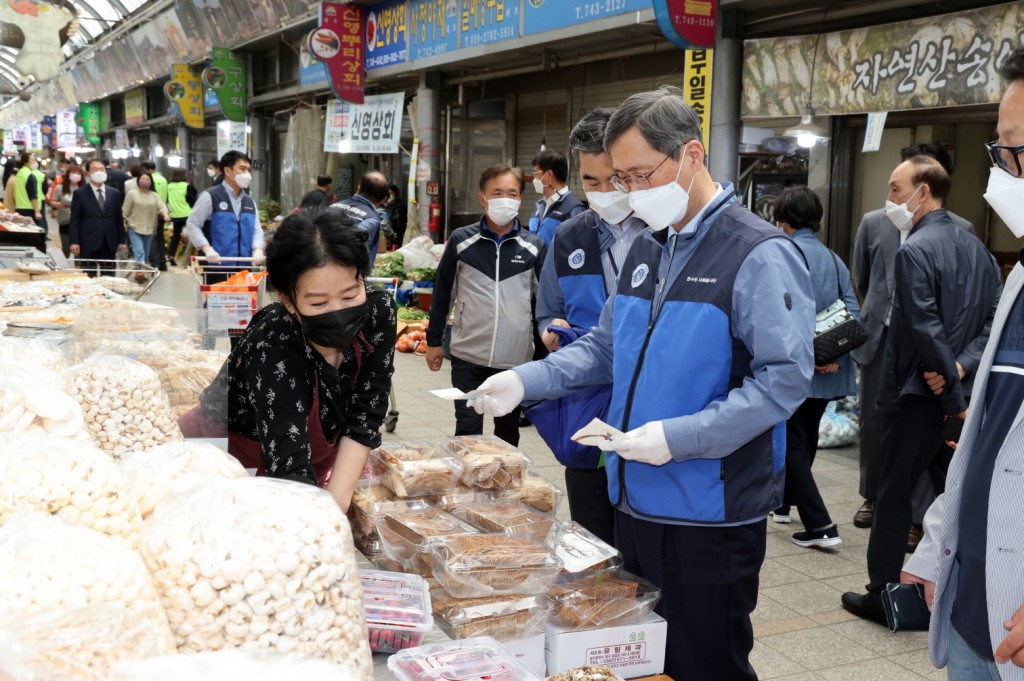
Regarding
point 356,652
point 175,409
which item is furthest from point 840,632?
point 356,652

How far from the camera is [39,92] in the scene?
4153cm

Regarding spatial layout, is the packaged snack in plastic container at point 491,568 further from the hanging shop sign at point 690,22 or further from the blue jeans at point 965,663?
the hanging shop sign at point 690,22

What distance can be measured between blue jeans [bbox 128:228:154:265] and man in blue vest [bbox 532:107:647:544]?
11672 mm

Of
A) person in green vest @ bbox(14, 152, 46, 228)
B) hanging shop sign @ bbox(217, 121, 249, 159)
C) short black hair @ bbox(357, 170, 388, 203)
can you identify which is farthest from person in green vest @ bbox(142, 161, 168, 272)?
short black hair @ bbox(357, 170, 388, 203)

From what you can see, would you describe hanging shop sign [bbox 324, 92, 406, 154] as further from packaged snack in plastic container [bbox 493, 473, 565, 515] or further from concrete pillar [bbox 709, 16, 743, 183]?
packaged snack in plastic container [bbox 493, 473, 565, 515]

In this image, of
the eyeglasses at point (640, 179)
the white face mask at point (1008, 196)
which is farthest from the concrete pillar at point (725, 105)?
the white face mask at point (1008, 196)

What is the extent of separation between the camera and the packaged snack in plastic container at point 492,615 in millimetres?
1921

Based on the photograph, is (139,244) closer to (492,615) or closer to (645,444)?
(645,444)

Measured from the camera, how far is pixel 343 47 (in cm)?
1423

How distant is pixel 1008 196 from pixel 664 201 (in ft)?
2.65

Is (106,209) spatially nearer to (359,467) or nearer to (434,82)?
(434,82)

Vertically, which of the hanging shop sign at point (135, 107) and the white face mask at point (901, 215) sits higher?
the hanging shop sign at point (135, 107)

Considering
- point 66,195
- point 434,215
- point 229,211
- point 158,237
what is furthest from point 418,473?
point 66,195

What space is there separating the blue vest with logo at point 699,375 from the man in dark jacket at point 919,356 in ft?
6.28
